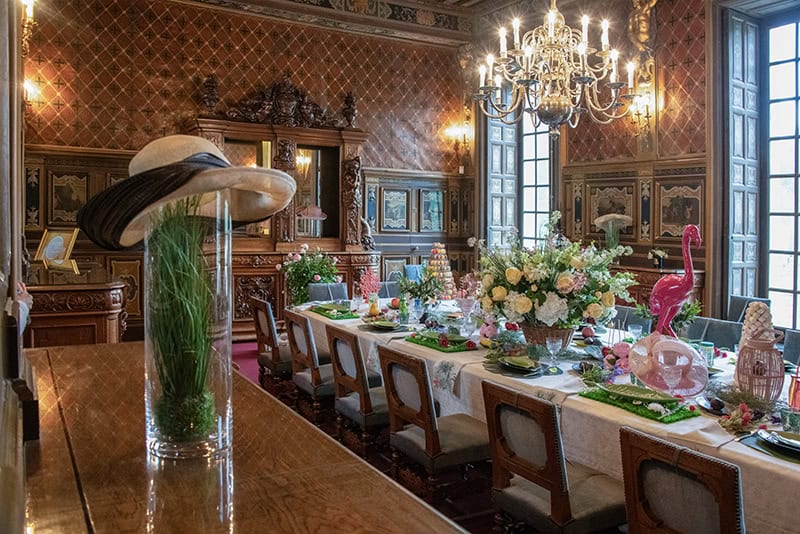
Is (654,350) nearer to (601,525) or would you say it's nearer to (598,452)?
(598,452)

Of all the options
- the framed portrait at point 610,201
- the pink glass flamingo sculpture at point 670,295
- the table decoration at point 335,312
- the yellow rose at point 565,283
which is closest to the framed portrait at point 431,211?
the framed portrait at point 610,201

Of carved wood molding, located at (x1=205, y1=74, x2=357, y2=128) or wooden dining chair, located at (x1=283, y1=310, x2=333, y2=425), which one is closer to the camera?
wooden dining chair, located at (x1=283, y1=310, x2=333, y2=425)

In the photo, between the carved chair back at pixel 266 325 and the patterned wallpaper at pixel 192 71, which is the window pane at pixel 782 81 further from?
the carved chair back at pixel 266 325

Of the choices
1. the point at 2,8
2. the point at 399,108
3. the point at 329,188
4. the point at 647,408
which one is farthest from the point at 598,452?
the point at 399,108

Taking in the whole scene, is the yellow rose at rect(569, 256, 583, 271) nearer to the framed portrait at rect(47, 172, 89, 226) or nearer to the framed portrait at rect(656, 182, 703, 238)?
the framed portrait at rect(656, 182, 703, 238)

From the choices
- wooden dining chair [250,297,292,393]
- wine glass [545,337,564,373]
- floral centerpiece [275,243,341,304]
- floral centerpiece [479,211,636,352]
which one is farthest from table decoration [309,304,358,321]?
wine glass [545,337,564,373]

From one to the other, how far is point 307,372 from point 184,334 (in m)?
3.54

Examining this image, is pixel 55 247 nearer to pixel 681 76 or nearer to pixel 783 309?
pixel 681 76

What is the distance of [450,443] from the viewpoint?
3.29 m

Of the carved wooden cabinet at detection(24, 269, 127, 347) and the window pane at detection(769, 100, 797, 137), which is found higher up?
the window pane at detection(769, 100, 797, 137)

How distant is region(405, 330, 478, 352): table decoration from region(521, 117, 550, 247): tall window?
20.6 ft

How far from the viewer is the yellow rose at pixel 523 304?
3.74 metres

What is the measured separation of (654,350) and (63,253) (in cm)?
599

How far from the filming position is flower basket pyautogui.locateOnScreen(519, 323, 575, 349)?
3811mm
